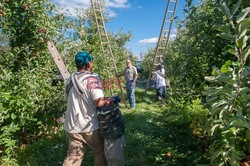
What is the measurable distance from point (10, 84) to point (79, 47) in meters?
2.41

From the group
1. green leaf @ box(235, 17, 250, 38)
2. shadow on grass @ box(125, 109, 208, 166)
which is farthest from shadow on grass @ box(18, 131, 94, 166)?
green leaf @ box(235, 17, 250, 38)

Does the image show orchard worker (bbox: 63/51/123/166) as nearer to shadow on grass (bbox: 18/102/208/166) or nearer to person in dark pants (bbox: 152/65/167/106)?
shadow on grass (bbox: 18/102/208/166)

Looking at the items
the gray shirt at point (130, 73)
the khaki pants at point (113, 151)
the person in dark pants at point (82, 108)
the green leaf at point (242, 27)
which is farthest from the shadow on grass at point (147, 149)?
the gray shirt at point (130, 73)

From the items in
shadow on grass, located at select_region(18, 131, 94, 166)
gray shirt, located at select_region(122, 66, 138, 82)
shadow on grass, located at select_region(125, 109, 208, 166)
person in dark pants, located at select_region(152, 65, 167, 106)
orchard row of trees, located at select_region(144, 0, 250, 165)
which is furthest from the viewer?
person in dark pants, located at select_region(152, 65, 167, 106)

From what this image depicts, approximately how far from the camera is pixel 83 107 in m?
2.65

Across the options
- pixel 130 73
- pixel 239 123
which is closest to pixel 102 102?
pixel 239 123

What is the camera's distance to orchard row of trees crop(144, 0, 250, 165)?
129 centimetres

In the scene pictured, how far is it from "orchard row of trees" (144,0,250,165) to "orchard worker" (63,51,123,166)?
44.6 inches

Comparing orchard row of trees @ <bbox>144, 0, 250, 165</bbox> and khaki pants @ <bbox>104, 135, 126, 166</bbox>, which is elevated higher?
orchard row of trees @ <bbox>144, 0, 250, 165</bbox>

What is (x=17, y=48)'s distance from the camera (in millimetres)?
4289

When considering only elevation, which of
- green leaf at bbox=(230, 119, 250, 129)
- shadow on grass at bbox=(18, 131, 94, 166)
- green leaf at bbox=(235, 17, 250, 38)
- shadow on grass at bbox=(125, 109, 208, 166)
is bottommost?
shadow on grass at bbox=(125, 109, 208, 166)

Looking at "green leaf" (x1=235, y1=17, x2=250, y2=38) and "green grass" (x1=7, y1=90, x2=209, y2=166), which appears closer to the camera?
"green leaf" (x1=235, y1=17, x2=250, y2=38)

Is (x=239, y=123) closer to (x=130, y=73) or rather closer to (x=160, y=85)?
(x=130, y=73)

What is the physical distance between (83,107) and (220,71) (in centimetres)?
164
